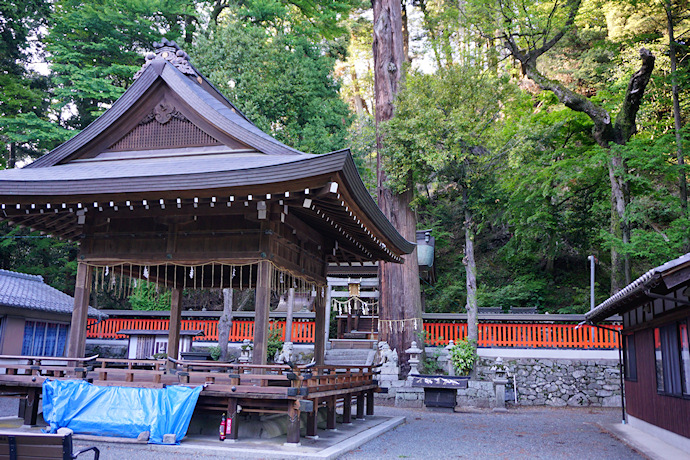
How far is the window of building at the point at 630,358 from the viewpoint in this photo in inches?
497

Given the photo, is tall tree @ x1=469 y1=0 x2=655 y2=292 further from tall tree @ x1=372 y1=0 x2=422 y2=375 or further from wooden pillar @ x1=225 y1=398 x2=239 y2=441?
wooden pillar @ x1=225 y1=398 x2=239 y2=441

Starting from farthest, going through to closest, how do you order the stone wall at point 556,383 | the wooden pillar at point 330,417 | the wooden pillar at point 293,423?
the stone wall at point 556,383 → the wooden pillar at point 330,417 → the wooden pillar at point 293,423

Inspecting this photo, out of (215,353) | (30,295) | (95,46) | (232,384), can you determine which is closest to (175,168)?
(232,384)

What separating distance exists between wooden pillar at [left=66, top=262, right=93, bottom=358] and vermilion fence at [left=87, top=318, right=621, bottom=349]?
434 inches

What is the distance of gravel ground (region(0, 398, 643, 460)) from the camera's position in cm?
840

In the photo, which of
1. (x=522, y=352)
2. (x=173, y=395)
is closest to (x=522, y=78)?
(x=522, y=352)

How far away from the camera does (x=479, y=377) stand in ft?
58.9

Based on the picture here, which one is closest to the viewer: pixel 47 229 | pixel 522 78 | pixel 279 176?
pixel 279 176

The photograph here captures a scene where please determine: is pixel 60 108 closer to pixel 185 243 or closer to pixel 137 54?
pixel 137 54

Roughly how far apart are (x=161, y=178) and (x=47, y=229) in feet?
15.2

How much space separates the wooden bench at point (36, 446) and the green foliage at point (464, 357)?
1409 centimetres

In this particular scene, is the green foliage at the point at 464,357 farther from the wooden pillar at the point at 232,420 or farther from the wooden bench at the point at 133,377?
the wooden bench at the point at 133,377

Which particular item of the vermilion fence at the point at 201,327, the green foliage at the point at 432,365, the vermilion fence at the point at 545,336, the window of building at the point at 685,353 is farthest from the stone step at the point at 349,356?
the window of building at the point at 685,353

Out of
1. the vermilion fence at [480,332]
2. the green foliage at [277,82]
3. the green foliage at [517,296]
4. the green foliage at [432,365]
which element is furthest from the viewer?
the green foliage at [517,296]
